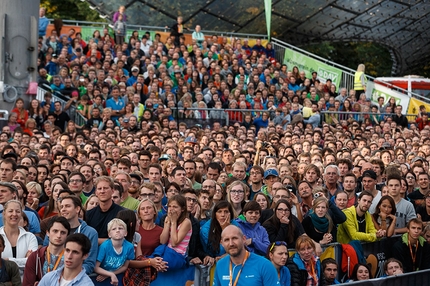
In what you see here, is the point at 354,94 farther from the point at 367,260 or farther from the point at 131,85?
the point at 367,260

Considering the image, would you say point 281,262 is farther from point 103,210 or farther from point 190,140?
point 190,140

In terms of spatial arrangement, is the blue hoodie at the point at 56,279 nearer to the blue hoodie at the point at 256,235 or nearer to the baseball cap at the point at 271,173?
the blue hoodie at the point at 256,235

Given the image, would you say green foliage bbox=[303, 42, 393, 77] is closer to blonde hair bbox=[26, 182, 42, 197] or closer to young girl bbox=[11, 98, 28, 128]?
young girl bbox=[11, 98, 28, 128]

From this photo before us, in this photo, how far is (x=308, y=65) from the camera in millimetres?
35094

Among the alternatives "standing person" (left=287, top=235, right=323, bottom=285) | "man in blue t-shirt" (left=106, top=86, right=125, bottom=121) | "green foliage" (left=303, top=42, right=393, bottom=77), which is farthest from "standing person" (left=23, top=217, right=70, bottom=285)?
"green foliage" (left=303, top=42, right=393, bottom=77)

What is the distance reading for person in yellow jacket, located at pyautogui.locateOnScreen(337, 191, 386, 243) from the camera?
1155 centimetres

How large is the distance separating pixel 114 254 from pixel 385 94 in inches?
989

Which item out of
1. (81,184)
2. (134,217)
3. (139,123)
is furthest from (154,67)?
(134,217)

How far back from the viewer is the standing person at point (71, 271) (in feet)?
24.2

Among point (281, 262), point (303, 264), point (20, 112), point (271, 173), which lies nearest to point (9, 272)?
point (281, 262)

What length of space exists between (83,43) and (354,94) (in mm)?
9316

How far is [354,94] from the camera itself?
1199 inches

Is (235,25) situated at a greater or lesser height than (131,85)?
greater

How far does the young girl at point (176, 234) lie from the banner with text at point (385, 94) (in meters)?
22.8
